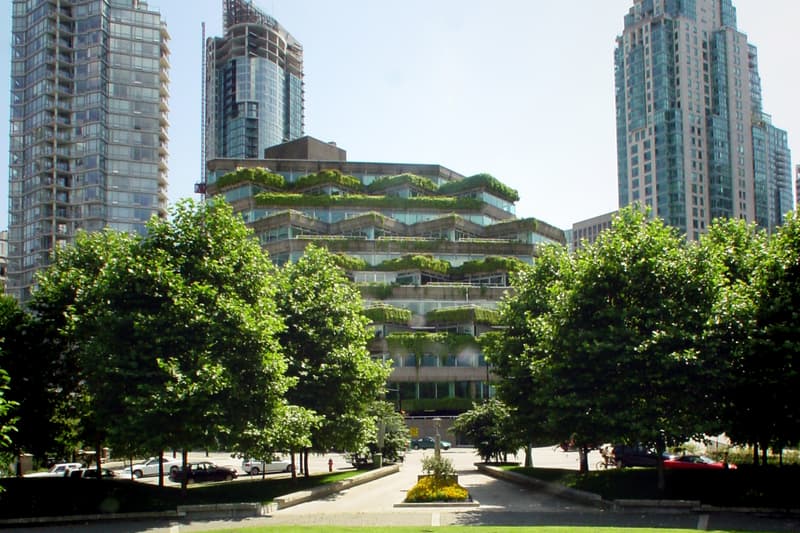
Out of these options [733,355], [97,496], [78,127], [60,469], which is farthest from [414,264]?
[78,127]

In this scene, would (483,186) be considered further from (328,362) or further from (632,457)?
(328,362)

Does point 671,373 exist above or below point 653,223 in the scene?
below

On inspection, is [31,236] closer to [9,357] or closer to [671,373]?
[9,357]

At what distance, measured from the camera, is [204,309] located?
3142 cm

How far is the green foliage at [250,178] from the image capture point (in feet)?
330

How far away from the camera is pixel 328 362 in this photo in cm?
3906

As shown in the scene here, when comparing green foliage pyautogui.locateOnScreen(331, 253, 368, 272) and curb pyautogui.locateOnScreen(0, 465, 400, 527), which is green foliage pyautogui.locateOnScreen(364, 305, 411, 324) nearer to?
green foliage pyautogui.locateOnScreen(331, 253, 368, 272)

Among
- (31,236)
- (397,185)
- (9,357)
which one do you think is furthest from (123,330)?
(31,236)

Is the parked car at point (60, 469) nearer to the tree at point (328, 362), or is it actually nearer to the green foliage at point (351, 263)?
the tree at point (328, 362)

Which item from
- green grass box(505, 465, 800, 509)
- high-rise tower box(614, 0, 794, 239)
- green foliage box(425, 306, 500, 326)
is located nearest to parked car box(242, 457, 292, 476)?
green grass box(505, 465, 800, 509)

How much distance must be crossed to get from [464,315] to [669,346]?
5785 centimetres

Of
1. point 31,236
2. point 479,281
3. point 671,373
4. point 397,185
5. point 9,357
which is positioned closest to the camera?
point 671,373

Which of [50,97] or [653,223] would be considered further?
[50,97]

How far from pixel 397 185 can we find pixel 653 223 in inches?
2848
